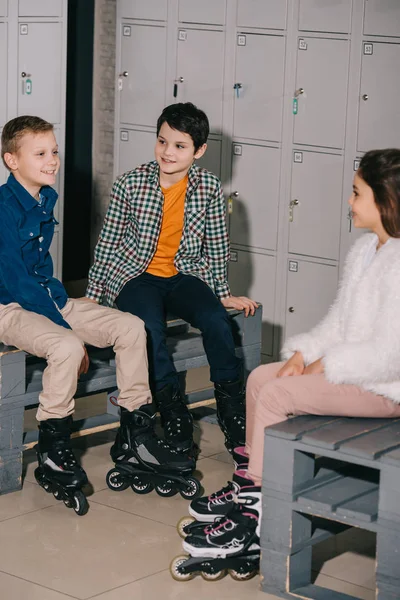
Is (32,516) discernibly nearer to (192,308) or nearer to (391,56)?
(192,308)

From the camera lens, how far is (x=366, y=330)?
299cm

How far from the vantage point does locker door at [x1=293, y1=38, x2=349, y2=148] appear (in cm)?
466

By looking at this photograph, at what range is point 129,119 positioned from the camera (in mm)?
5504

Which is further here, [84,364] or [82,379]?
[82,379]

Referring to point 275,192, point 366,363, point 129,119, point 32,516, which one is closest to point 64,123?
point 129,119

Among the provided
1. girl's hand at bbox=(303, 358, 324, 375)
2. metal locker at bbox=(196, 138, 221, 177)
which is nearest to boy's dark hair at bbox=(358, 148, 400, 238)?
girl's hand at bbox=(303, 358, 324, 375)

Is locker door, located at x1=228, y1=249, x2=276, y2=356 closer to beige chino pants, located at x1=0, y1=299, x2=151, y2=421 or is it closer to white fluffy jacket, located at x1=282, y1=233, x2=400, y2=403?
beige chino pants, located at x1=0, y1=299, x2=151, y2=421

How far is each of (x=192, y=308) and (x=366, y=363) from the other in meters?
1.04

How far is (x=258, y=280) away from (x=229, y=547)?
241 cm

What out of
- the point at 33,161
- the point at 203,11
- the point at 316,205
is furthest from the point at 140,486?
the point at 203,11

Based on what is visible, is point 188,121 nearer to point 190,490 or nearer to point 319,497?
point 190,490

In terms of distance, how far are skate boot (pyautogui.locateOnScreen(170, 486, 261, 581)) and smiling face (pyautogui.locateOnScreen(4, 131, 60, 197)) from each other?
133cm

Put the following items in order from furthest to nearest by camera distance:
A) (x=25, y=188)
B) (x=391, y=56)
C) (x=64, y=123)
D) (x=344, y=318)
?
(x=64, y=123)
(x=391, y=56)
(x=25, y=188)
(x=344, y=318)

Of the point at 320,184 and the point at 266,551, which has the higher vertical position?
the point at 320,184
